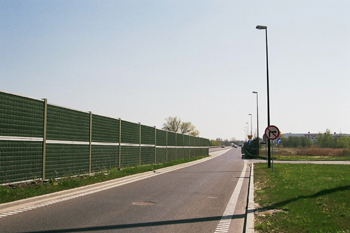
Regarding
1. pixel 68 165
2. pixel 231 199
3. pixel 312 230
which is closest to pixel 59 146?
pixel 68 165

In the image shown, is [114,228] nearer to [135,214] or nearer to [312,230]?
[135,214]

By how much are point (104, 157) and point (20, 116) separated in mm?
7338

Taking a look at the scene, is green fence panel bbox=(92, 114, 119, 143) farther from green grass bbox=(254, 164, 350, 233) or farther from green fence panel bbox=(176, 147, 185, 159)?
green fence panel bbox=(176, 147, 185, 159)

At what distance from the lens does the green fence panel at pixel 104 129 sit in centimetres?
1827

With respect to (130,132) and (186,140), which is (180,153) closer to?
(186,140)

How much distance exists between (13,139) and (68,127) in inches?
154

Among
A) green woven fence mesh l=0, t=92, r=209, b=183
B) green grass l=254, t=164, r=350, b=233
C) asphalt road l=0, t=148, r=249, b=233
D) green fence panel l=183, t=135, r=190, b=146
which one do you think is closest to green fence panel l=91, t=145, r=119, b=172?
green woven fence mesh l=0, t=92, r=209, b=183

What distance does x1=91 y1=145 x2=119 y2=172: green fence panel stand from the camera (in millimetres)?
17847

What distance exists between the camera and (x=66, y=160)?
1502cm

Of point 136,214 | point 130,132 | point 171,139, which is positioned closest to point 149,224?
point 136,214

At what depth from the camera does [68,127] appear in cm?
1549

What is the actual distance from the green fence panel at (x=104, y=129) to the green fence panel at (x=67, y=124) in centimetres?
80

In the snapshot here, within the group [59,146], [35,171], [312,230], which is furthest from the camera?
[59,146]

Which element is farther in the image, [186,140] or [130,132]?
[186,140]
